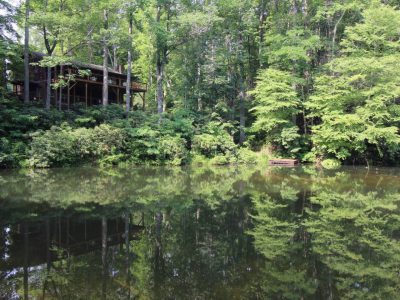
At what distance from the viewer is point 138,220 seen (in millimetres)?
7414

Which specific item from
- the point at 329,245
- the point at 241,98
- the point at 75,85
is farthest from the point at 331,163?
the point at 75,85

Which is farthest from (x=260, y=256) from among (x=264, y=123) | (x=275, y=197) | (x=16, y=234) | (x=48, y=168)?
(x=264, y=123)

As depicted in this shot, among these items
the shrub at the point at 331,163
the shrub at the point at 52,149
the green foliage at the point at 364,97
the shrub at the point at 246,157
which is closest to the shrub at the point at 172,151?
the shrub at the point at 246,157

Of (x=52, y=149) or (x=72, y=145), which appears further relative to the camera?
(x=72, y=145)

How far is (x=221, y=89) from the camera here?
27.4 metres

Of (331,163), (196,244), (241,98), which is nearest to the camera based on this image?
(196,244)

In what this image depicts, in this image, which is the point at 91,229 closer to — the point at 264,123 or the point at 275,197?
the point at 275,197

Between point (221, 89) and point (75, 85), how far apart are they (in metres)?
11.3

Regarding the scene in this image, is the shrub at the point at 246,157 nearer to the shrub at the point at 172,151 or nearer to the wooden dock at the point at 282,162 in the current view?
the wooden dock at the point at 282,162

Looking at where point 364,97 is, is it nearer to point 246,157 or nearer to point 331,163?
point 331,163

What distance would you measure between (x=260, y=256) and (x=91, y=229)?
3.20 m

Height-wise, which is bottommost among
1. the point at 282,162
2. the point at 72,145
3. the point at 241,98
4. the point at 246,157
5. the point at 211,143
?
the point at 282,162

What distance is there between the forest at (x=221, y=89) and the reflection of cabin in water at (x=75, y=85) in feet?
2.61

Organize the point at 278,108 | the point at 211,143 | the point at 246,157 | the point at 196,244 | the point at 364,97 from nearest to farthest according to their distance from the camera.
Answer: the point at 196,244, the point at 364,97, the point at 211,143, the point at 246,157, the point at 278,108
